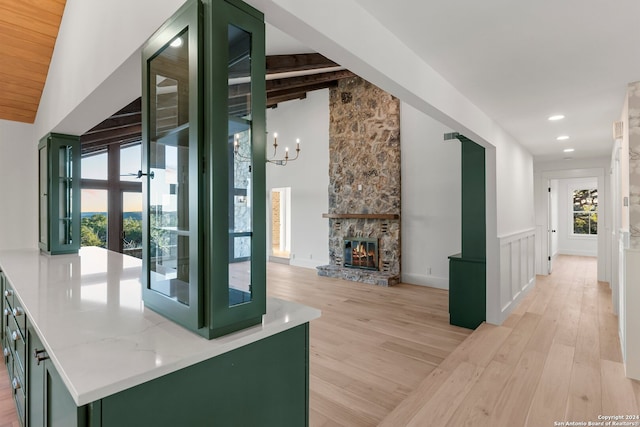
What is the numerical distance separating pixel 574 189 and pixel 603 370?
9281mm

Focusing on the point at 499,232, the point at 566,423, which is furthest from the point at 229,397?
the point at 499,232

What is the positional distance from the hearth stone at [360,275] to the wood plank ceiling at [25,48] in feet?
17.6

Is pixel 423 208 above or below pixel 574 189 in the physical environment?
below

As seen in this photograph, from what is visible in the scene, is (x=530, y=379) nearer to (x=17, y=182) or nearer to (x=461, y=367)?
(x=461, y=367)

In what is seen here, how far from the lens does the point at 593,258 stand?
9.35 m

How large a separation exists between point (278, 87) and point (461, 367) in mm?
5464

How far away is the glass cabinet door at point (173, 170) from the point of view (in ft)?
3.68

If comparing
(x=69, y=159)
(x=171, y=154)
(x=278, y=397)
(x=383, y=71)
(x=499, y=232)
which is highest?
(x=383, y=71)

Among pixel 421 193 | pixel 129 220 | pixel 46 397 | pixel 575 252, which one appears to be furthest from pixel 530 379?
pixel 575 252

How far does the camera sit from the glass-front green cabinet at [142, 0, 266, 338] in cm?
110

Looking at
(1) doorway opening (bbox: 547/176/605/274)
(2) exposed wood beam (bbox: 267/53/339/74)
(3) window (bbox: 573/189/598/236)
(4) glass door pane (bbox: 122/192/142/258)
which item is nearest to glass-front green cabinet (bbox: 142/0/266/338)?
(2) exposed wood beam (bbox: 267/53/339/74)

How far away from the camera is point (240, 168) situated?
1.20m

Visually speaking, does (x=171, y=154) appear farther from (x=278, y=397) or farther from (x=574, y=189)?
(x=574, y=189)

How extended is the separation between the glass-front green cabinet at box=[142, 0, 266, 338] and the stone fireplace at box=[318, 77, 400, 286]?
5.25 m
